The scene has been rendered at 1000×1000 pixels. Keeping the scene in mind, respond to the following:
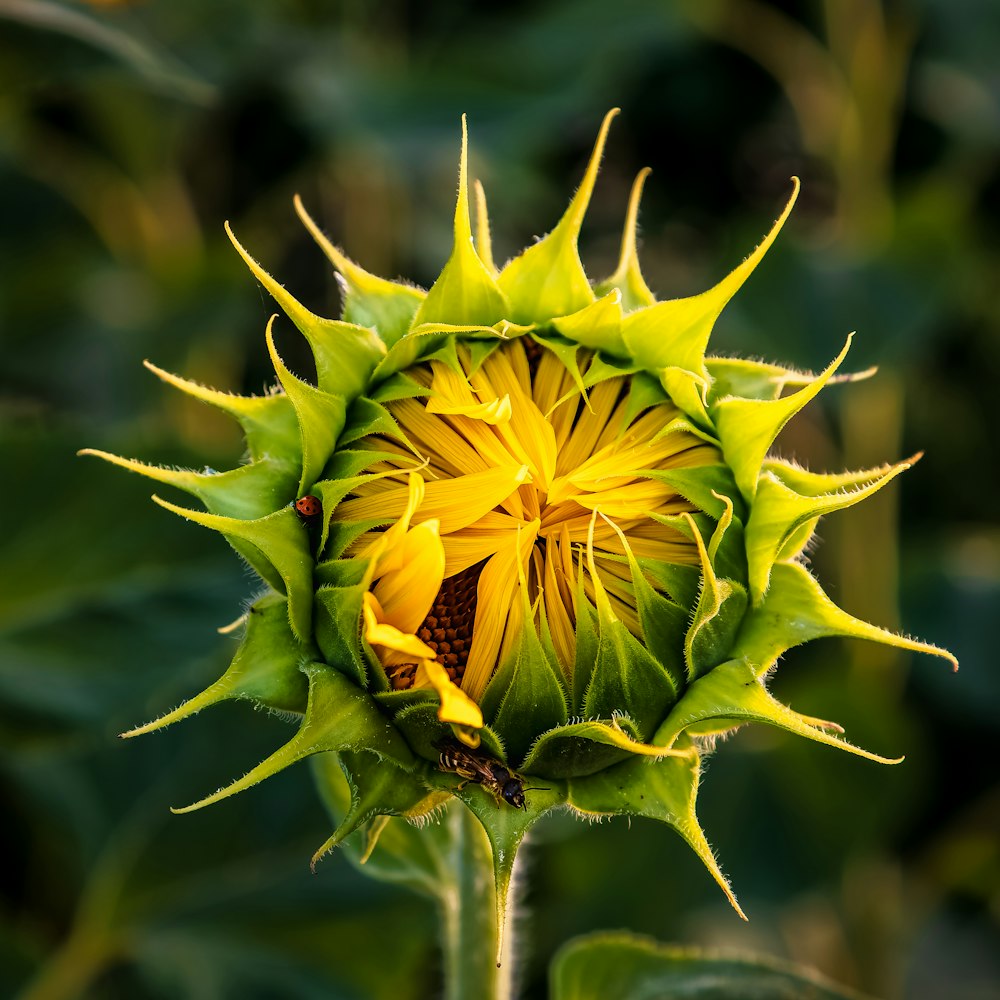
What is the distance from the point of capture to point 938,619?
315 cm

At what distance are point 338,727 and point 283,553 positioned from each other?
190 millimetres

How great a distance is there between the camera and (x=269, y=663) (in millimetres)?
1387

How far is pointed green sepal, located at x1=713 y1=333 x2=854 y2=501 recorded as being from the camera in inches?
56.4

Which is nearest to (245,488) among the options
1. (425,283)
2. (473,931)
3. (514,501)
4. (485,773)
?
(514,501)

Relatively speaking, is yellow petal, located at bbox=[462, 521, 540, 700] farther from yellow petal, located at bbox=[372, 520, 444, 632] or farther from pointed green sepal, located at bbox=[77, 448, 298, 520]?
pointed green sepal, located at bbox=[77, 448, 298, 520]

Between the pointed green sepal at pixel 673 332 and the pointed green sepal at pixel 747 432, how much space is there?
0.19ft

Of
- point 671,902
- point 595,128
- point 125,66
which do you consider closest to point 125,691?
point 125,66

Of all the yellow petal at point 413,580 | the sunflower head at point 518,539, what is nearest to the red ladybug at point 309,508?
the sunflower head at point 518,539

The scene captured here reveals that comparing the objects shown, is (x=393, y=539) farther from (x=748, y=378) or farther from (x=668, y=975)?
(x=668, y=975)

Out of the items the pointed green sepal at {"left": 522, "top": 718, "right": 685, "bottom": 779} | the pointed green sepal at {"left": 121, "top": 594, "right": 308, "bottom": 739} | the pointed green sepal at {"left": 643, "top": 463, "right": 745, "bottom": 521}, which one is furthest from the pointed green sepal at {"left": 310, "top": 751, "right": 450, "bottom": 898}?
the pointed green sepal at {"left": 643, "top": 463, "right": 745, "bottom": 521}

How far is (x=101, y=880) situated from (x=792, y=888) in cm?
137

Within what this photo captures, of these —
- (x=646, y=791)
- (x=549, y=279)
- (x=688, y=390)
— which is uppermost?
(x=549, y=279)

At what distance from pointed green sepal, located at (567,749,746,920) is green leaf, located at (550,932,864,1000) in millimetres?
442

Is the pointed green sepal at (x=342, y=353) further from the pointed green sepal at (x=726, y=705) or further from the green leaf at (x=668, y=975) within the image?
the green leaf at (x=668, y=975)
